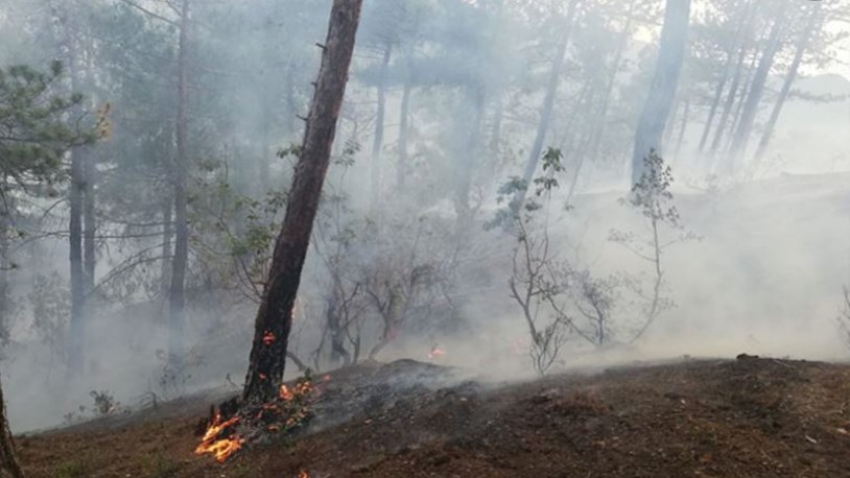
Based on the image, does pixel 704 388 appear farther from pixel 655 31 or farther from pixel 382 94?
pixel 655 31

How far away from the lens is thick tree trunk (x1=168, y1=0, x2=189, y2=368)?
16.3 meters

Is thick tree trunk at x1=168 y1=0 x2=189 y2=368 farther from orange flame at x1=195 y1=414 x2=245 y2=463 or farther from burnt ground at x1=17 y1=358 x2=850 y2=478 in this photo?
orange flame at x1=195 y1=414 x2=245 y2=463

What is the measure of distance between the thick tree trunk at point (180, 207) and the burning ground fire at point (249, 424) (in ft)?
35.8

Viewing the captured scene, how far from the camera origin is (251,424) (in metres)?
6.71

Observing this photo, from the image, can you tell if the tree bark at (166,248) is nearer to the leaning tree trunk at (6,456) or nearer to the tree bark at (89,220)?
the tree bark at (89,220)

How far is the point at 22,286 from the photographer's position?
1270 inches

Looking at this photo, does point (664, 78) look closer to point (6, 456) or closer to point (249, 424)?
point (249, 424)

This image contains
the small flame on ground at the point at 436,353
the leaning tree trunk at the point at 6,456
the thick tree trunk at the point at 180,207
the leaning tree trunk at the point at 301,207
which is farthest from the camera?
the thick tree trunk at the point at 180,207

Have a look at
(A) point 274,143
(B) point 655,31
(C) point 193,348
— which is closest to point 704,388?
(C) point 193,348

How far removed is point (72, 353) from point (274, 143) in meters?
10.3

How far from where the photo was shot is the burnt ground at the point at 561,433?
14.7 ft

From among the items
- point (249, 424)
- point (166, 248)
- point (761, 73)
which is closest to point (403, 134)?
point (166, 248)

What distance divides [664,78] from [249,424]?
14182mm

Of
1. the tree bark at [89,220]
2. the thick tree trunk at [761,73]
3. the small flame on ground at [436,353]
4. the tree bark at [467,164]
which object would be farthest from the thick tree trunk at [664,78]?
the tree bark at [89,220]
